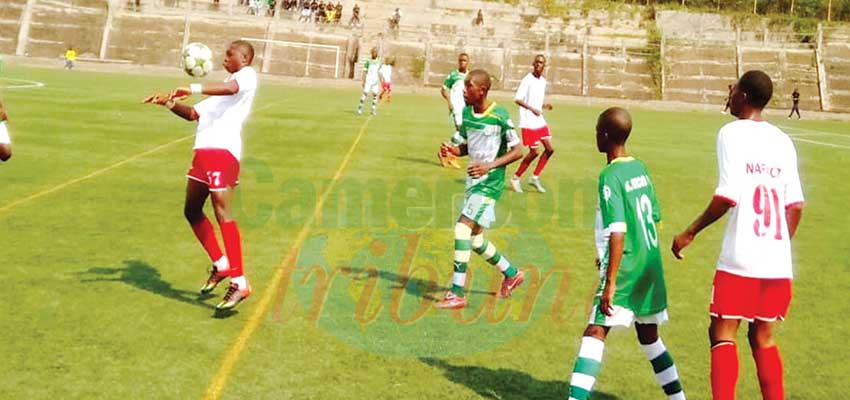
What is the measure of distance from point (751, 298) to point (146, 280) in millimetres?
6185

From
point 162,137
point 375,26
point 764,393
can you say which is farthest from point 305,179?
point 375,26

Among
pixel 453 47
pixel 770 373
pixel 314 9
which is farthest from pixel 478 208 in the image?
pixel 314 9

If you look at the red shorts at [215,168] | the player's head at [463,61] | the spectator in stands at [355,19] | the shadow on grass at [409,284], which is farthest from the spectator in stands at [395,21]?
the red shorts at [215,168]

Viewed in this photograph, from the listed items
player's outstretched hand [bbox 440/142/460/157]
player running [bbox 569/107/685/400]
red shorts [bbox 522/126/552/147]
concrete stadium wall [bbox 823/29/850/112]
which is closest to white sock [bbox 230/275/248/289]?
player's outstretched hand [bbox 440/142/460/157]

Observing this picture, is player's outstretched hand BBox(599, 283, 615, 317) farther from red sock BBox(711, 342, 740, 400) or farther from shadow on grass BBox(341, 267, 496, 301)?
shadow on grass BBox(341, 267, 496, 301)

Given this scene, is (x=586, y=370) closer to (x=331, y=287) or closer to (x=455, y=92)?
(x=331, y=287)

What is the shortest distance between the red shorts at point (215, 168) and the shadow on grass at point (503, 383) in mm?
2705

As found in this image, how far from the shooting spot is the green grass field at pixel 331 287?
6590 mm

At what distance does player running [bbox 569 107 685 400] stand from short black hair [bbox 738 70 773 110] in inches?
29.8

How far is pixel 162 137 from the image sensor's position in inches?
787

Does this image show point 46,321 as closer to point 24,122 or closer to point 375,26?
point 24,122

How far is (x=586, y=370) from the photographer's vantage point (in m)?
5.50

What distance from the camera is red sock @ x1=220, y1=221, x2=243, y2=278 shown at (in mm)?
8070

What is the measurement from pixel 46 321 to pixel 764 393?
582 cm
